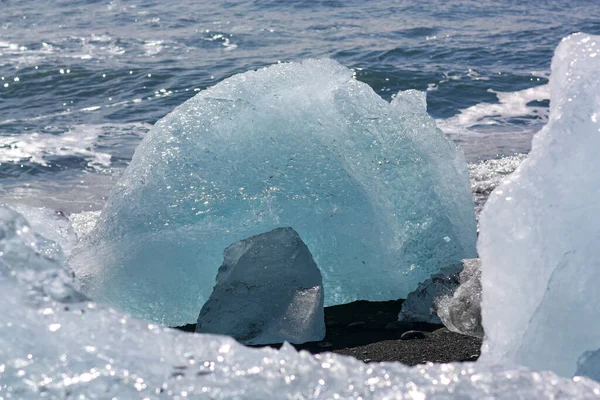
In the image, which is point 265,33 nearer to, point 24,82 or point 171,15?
point 171,15

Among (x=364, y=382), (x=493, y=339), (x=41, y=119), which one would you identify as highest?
(x=364, y=382)

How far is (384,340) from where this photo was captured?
3342 millimetres

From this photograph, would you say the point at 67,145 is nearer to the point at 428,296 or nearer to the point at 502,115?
the point at 502,115

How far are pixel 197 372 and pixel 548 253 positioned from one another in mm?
1090

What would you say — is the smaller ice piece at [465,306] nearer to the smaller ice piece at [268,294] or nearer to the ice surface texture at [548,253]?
the smaller ice piece at [268,294]

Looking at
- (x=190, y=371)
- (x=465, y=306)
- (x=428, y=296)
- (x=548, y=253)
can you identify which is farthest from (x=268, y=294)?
(x=190, y=371)

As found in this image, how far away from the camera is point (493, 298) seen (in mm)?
2188

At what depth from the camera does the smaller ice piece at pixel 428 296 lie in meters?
3.51

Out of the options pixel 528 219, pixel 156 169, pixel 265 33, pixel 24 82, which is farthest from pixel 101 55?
pixel 528 219

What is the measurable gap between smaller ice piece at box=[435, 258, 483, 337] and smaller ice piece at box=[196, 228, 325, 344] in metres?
0.54

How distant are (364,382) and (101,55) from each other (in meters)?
10.7

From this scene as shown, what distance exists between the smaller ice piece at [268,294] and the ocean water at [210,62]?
2.93 metres

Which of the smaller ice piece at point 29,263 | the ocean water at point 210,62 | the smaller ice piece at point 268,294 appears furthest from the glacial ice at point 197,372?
the ocean water at point 210,62

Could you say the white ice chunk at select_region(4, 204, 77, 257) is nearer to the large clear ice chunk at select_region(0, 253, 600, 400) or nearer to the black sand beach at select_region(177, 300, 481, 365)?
the black sand beach at select_region(177, 300, 481, 365)
